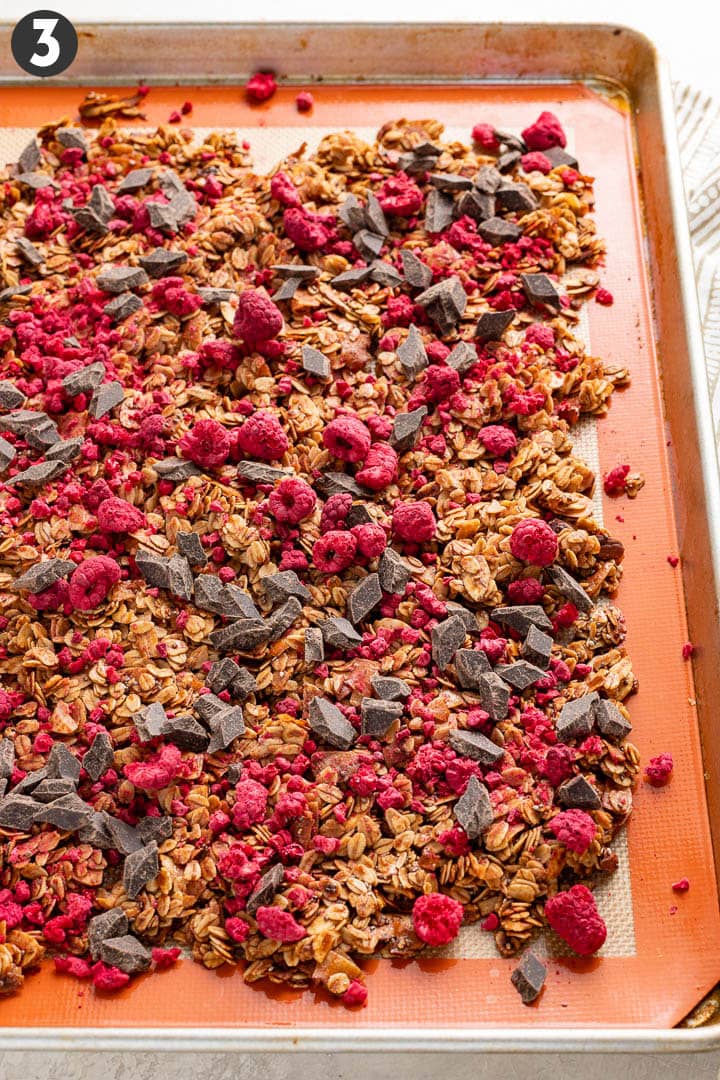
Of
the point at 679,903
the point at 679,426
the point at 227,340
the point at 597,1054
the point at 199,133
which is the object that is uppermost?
the point at 199,133

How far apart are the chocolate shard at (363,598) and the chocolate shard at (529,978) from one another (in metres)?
0.55

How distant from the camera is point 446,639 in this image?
1938mm

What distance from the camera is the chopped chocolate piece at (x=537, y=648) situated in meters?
1.94

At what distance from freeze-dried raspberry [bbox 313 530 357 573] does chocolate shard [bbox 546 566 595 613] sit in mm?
319

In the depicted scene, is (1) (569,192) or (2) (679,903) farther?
(1) (569,192)

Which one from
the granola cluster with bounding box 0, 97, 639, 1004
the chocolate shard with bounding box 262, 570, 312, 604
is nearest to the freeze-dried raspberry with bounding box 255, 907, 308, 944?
the granola cluster with bounding box 0, 97, 639, 1004

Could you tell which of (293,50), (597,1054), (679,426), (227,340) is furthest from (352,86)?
(597,1054)

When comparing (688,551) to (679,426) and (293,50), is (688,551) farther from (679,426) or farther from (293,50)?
(293,50)

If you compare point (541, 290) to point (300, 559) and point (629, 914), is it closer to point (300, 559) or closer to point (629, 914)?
point (300, 559)

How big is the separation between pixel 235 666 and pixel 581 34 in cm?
151

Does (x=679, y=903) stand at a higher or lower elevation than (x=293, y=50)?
lower

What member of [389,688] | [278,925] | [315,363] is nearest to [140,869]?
[278,925]

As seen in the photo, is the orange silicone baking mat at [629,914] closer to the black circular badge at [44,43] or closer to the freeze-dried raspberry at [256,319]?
the freeze-dried raspberry at [256,319]

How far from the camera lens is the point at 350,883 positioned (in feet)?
5.85
